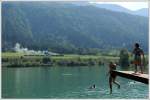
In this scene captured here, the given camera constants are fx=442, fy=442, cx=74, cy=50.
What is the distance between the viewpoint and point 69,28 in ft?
91.8

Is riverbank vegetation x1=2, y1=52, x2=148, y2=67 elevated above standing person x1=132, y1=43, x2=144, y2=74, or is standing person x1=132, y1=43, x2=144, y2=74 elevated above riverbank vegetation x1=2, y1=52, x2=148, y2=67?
standing person x1=132, y1=43, x2=144, y2=74

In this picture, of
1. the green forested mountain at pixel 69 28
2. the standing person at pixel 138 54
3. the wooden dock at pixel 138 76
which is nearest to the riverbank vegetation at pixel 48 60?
the green forested mountain at pixel 69 28

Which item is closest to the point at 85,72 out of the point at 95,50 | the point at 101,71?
the point at 101,71

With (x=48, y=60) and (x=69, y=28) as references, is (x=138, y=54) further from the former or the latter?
(x=69, y=28)

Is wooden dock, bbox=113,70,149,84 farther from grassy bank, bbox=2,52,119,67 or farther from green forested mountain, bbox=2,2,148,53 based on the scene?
green forested mountain, bbox=2,2,148,53

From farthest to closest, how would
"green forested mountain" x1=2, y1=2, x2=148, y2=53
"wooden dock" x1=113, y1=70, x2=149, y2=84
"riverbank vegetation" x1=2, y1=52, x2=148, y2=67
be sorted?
"green forested mountain" x1=2, y1=2, x2=148, y2=53, "riverbank vegetation" x1=2, y1=52, x2=148, y2=67, "wooden dock" x1=113, y1=70, x2=149, y2=84

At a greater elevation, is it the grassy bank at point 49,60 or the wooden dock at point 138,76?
the wooden dock at point 138,76

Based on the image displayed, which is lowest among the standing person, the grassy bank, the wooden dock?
the grassy bank

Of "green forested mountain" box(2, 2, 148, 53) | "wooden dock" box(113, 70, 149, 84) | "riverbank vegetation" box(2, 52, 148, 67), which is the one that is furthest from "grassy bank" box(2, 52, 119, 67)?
"wooden dock" box(113, 70, 149, 84)

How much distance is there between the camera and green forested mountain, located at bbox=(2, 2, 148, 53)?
2249 centimetres

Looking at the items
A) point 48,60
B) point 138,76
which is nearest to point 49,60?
point 48,60

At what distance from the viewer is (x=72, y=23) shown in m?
29.3

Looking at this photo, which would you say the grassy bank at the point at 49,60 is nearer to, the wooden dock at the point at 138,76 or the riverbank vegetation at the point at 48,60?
the riverbank vegetation at the point at 48,60

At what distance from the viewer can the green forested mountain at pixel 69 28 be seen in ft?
73.8
